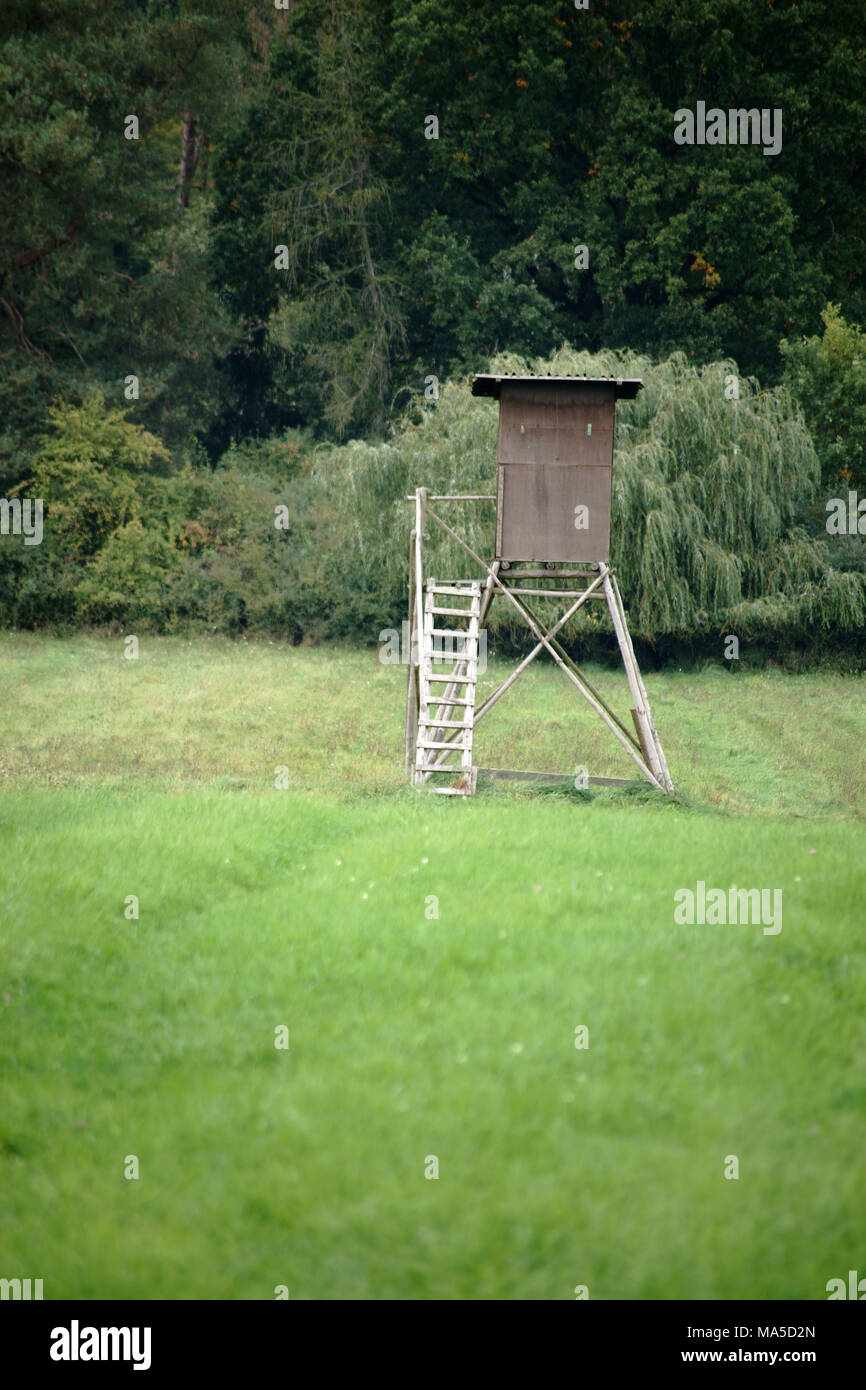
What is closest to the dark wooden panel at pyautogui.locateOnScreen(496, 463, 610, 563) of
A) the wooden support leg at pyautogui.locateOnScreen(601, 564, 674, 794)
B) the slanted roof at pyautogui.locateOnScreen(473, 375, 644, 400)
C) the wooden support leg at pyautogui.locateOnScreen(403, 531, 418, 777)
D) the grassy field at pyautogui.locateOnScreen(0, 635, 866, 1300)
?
the slanted roof at pyautogui.locateOnScreen(473, 375, 644, 400)

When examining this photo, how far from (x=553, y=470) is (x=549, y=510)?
52 cm

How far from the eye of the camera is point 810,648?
91.3 feet

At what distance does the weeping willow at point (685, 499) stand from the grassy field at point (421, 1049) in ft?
43.0

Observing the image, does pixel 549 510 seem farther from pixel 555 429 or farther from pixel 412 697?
pixel 412 697

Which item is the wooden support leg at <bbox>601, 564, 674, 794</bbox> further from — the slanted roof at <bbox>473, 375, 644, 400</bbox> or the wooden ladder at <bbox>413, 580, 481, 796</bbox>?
the slanted roof at <bbox>473, 375, 644, 400</bbox>

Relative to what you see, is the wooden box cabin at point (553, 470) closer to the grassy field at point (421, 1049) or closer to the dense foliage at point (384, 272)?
the grassy field at point (421, 1049)

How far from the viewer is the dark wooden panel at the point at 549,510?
1549cm

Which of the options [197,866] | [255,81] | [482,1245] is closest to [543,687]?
[197,866]

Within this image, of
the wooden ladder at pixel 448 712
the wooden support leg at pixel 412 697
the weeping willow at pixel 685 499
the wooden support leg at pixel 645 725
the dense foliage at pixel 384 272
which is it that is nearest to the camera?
the wooden ladder at pixel 448 712

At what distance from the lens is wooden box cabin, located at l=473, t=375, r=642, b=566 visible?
1549 cm

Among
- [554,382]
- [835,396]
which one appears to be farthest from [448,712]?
[835,396]

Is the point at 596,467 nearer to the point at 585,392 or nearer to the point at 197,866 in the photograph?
the point at 585,392

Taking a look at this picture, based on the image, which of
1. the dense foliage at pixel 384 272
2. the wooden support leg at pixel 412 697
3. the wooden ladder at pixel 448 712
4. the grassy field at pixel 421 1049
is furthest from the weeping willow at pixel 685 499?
the grassy field at pixel 421 1049

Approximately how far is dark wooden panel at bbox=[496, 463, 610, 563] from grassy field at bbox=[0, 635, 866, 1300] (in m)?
3.74
